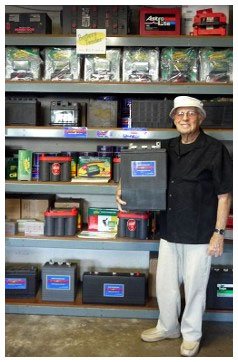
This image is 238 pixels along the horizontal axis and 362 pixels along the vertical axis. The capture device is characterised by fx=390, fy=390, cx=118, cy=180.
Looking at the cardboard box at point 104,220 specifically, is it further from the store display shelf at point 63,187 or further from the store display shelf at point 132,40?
the store display shelf at point 132,40

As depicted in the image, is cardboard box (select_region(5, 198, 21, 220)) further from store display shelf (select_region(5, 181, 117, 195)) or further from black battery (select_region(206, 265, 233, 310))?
black battery (select_region(206, 265, 233, 310))

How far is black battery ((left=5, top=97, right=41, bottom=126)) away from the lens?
9.89ft

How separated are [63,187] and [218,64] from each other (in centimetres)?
147

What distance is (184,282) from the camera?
253 cm

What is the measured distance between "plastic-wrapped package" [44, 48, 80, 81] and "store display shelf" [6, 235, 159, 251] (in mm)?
1234

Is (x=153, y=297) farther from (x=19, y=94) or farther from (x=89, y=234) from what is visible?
(x=19, y=94)

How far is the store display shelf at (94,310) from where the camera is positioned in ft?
9.89


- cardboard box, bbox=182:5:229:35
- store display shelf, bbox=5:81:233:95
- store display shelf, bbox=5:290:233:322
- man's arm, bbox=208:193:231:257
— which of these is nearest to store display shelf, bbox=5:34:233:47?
store display shelf, bbox=5:81:233:95

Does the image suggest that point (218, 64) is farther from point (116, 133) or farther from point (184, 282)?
point (184, 282)

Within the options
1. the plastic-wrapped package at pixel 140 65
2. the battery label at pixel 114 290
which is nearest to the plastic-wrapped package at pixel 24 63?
the plastic-wrapped package at pixel 140 65

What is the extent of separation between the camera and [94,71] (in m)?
2.96

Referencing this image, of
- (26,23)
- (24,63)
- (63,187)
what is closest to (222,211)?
(63,187)

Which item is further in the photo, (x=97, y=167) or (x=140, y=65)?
(x=97, y=167)

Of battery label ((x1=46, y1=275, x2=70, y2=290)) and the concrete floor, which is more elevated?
battery label ((x1=46, y1=275, x2=70, y2=290))
